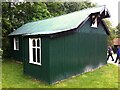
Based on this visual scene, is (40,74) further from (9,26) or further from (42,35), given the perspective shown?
(9,26)

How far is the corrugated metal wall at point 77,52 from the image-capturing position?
1243cm

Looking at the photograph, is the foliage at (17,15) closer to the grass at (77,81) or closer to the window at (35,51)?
the window at (35,51)

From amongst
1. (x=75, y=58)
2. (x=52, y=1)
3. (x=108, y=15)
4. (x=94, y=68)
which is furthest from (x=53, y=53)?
(x=52, y=1)

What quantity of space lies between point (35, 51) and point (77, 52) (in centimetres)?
295

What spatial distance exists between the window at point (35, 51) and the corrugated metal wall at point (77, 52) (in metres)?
1.39

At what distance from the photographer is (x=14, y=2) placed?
26.0 meters

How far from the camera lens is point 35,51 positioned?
13.9 meters

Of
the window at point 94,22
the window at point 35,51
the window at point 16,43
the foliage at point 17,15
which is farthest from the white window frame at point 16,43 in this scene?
the window at point 94,22

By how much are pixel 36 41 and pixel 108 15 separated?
6.88m

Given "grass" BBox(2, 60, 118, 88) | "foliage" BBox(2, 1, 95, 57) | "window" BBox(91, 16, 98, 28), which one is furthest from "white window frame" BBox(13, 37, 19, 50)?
"window" BBox(91, 16, 98, 28)

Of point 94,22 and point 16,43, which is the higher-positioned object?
point 94,22

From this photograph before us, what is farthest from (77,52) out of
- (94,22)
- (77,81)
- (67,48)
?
(94,22)

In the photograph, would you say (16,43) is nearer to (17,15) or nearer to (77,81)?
(17,15)

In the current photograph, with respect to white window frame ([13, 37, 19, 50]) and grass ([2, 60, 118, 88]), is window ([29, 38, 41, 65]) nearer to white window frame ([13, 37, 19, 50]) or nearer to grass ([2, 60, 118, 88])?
grass ([2, 60, 118, 88])
